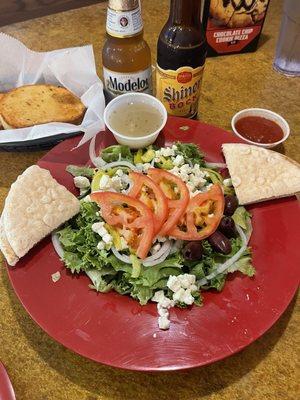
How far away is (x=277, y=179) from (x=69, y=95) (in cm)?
92

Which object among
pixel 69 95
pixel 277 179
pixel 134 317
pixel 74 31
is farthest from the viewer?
pixel 74 31

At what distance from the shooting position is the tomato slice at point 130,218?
127cm

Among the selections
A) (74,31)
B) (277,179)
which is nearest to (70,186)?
(277,179)

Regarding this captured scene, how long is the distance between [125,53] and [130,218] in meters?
0.70

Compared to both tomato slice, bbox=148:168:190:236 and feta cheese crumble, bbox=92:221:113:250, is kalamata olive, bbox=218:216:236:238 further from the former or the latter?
feta cheese crumble, bbox=92:221:113:250

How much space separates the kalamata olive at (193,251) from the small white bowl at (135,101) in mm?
474

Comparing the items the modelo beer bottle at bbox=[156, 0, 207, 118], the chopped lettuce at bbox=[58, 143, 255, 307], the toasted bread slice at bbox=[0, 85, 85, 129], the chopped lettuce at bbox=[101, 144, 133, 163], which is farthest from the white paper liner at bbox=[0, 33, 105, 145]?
the chopped lettuce at bbox=[58, 143, 255, 307]

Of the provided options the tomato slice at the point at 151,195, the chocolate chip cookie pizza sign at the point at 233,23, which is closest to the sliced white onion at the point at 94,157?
the tomato slice at the point at 151,195

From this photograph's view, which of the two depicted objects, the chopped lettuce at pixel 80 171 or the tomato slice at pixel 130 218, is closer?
the tomato slice at pixel 130 218

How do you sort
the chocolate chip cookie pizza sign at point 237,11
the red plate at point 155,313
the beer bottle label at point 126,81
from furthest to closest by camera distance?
the chocolate chip cookie pizza sign at point 237,11 < the beer bottle label at point 126,81 < the red plate at point 155,313

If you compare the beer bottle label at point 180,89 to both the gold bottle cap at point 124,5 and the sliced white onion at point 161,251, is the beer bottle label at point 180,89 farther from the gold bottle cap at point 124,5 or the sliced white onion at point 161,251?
the sliced white onion at point 161,251

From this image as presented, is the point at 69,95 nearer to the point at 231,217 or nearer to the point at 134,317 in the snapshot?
the point at 231,217

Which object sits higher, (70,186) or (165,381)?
(70,186)

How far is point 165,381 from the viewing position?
1.20 m
